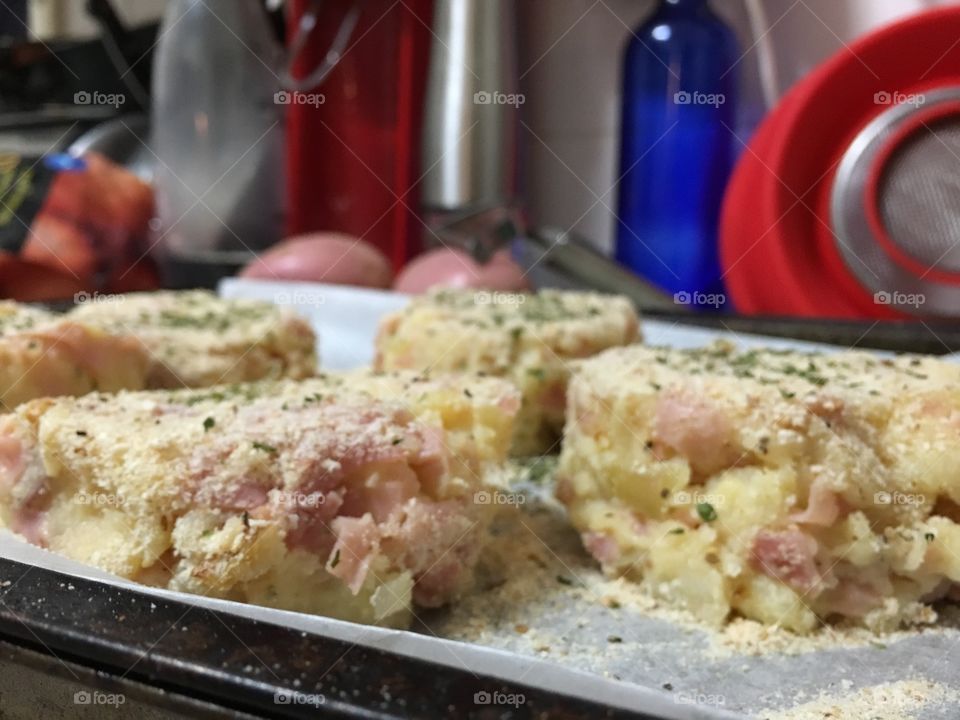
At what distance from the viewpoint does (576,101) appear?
3.64 metres

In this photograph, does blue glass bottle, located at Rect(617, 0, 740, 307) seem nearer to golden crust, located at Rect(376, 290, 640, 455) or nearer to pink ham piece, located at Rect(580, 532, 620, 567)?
golden crust, located at Rect(376, 290, 640, 455)

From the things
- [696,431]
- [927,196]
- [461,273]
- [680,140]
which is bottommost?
[696,431]

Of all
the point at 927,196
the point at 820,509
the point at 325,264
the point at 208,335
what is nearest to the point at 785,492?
the point at 820,509

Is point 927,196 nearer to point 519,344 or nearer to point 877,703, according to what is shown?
point 519,344

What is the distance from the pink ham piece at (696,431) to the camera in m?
1.36

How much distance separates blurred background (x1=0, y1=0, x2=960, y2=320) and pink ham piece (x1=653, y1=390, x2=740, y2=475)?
1398mm

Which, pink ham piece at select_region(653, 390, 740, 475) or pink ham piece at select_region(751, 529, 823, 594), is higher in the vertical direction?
pink ham piece at select_region(653, 390, 740, 475)

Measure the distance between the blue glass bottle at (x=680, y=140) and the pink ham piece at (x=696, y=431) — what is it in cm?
191

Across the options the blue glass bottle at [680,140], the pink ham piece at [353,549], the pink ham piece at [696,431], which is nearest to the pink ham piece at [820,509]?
the pink ham piece at [696,431]

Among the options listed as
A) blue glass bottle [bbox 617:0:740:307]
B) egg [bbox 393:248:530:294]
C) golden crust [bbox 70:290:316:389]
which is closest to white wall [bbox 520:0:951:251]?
blue glass bottle [bbox 617:0:740:307]

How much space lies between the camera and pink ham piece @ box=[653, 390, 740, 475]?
1.36 meters

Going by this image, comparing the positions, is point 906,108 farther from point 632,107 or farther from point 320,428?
point 320,428

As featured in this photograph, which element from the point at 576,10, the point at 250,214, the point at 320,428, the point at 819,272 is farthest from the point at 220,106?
the point at 320,428

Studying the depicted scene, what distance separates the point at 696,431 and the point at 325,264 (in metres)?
1.94
